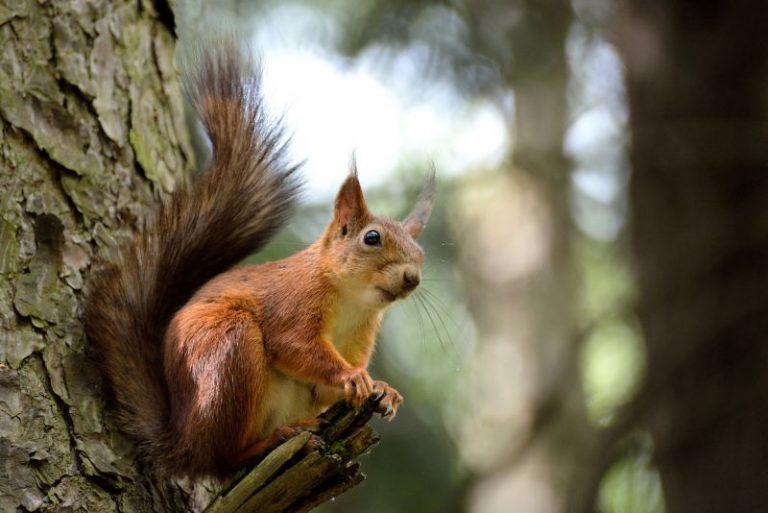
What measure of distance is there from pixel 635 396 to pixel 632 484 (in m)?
0.40

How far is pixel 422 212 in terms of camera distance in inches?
101

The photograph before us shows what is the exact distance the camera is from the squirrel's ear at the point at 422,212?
2.52 meters

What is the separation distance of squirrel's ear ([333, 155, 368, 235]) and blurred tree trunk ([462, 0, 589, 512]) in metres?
2.18

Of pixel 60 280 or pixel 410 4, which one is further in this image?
pixel 410 4

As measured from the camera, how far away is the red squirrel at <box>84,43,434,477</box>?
1.99 m

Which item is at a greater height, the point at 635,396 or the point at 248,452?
the point at 635,396

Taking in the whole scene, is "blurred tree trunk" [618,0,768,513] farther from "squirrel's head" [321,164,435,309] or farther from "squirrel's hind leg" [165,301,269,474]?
"squirrel's hind leg" [165,301,269,474]

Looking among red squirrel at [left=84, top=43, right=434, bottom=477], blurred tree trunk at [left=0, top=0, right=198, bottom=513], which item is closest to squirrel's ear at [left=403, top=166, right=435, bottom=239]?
red squirrel at [left=84, top=43, right=434, bottom=477]

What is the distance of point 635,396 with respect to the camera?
232 cm

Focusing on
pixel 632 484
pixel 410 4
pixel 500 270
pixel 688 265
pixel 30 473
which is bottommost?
pixel 30 473

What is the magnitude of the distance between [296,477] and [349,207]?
35.1 inches

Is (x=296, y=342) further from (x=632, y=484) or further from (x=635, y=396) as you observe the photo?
(x=632, y=484)

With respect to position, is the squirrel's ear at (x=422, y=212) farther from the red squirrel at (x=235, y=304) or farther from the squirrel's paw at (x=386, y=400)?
the squirrel's paw at (x=386, y=400)

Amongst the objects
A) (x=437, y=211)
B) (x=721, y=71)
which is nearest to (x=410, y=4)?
(x=437, y=211)
